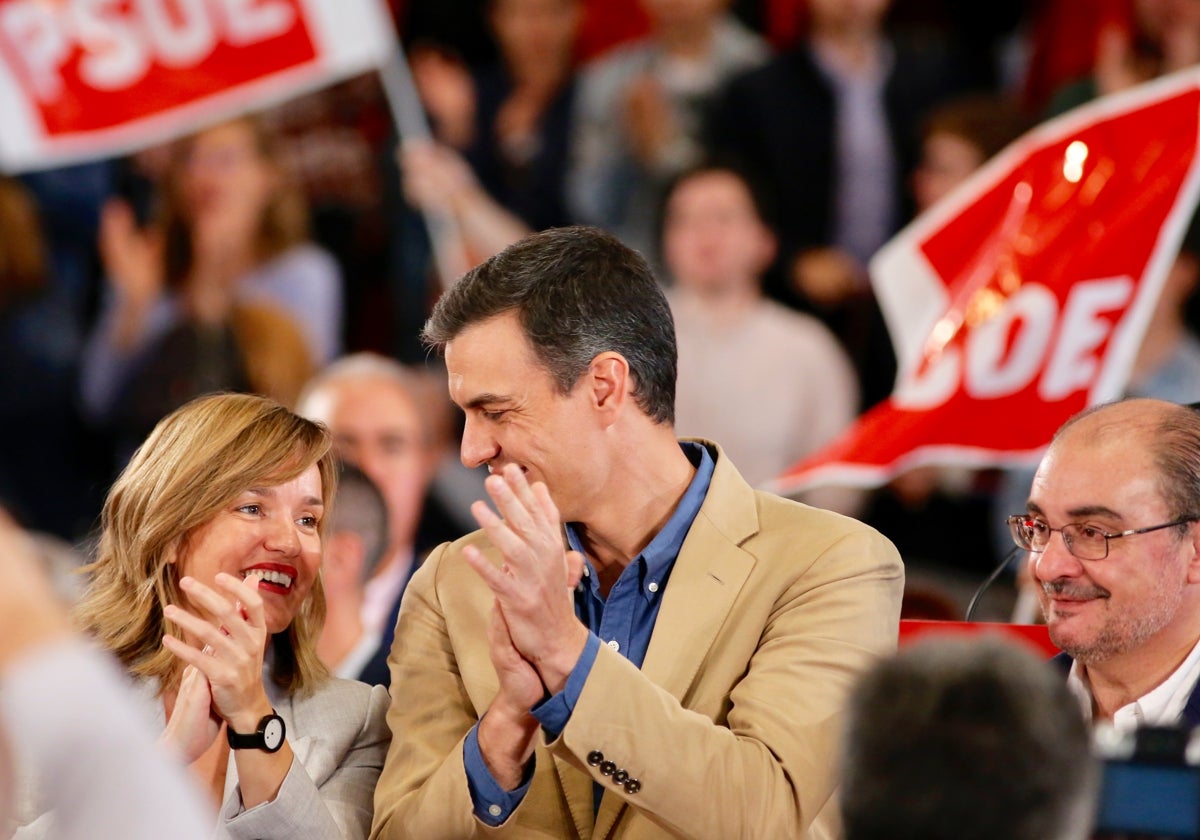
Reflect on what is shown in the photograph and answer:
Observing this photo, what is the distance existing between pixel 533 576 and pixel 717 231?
3.66 meters

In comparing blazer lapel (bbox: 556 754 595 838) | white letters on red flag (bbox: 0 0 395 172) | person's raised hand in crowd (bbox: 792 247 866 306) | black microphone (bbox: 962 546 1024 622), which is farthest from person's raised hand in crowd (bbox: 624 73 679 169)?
blazer lapel (bbox: 556 754 595 838)

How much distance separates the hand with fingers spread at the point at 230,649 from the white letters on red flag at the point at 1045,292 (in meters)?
1.94

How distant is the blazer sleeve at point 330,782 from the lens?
2.56m

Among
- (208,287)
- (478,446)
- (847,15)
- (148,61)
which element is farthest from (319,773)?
(208,287)

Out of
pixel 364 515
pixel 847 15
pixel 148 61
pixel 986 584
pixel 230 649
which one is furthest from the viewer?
pixel 847 15

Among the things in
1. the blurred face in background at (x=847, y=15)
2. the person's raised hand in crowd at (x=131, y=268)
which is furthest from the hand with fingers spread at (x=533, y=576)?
the person's raised hand in crowd at (x=131, y=268)

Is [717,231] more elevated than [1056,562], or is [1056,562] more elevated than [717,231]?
[1056,562]

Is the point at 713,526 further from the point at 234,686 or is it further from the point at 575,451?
the point at 234,686

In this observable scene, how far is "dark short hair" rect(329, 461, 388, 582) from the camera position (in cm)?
440

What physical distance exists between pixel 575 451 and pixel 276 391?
3665 mm

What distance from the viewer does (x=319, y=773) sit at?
2.79 meters

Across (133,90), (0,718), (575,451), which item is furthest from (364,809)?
(133,90)

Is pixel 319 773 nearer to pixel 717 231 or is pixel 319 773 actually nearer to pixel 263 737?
pixel 263 737

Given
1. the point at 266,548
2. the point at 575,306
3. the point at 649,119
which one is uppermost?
the point at 575,306
